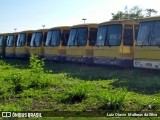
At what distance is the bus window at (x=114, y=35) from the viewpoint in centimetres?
1739

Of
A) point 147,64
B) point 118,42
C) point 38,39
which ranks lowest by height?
point 147,64

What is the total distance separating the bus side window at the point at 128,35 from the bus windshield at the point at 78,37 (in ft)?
12.5

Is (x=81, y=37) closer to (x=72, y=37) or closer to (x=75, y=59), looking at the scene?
(x=72, y=37)

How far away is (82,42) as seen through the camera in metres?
21.0

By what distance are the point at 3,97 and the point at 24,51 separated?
21.0 metres

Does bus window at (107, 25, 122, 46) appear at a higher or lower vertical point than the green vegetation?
higher

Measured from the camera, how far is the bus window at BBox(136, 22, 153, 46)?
590 inches

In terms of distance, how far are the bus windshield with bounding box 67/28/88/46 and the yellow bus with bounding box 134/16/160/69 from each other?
5797 millimetres

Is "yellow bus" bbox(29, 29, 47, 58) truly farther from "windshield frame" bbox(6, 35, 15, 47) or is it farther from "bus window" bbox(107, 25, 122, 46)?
"bus window" bbox(107, 25, 122, 46)

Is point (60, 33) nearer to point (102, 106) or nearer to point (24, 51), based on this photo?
point (24, 51)

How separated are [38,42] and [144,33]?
14563 millimetres

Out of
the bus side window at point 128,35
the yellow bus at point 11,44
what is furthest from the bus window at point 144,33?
the yellow bus at point 11,44

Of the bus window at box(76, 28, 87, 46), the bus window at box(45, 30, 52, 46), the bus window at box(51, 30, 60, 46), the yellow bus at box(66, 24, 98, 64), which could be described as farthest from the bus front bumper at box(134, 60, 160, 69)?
the bus window at box(45, 30, 52, 46)

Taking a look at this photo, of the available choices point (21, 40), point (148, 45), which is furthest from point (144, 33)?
point (21, 40)
